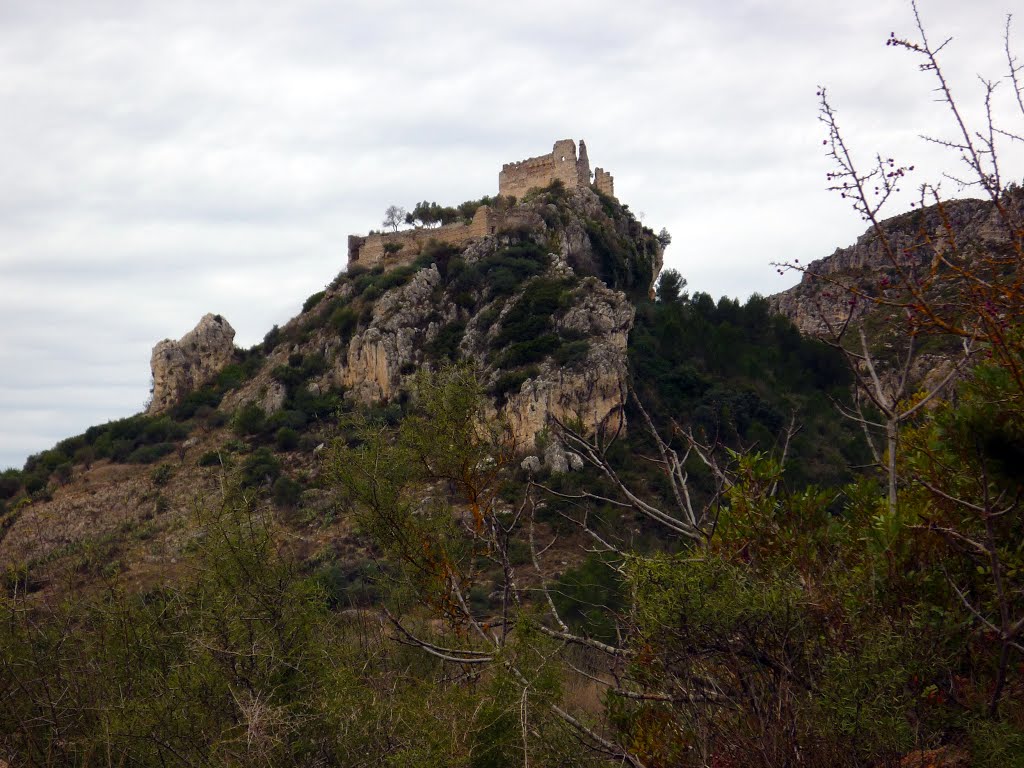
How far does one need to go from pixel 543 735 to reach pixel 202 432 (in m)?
34.9

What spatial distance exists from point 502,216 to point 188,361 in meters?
16.4

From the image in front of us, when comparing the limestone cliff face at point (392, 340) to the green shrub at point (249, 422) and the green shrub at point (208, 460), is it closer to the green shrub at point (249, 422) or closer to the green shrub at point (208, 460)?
the green shrub at point (249, 422)

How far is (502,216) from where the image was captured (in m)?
41.9

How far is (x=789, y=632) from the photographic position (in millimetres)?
4402

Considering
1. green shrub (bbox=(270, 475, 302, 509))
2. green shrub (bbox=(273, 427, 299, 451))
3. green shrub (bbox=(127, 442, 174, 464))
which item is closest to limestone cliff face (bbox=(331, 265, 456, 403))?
green shrub (bbox=(273, 427, 299, 451))

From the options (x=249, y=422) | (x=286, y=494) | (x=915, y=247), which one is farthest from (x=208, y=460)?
(x=915, y=247)

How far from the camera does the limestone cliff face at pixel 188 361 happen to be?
40.8m

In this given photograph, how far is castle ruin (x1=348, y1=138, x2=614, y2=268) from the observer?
41.8 m

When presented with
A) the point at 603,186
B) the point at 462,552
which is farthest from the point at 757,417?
the point at 462,552

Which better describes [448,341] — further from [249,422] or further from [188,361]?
[188,361]

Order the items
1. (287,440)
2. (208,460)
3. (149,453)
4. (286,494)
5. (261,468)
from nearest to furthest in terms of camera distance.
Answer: (286,494) < (261,468) < (208,460) < (287,440) < (149,453)

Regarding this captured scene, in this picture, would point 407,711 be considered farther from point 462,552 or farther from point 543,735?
point 462,552

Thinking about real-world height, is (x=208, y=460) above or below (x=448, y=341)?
below

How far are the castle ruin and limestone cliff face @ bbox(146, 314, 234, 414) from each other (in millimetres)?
7717
